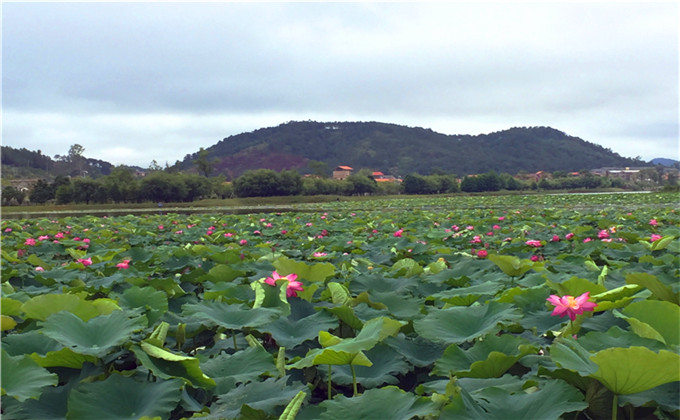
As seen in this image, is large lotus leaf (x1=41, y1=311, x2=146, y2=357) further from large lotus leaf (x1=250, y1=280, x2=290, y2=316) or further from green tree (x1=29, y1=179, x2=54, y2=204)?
green tree (x1=29, y1=179, x2=54, y2=204)

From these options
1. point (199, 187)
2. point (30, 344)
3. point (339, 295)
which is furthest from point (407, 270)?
point (199, 187)

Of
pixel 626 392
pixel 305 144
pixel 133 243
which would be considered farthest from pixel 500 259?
pixel 305 144

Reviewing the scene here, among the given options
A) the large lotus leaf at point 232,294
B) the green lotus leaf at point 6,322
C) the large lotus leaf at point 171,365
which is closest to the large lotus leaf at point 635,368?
the large lotus leaf at point 171,365

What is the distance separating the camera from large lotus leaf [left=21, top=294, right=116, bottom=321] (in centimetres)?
163

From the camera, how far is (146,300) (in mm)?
1892

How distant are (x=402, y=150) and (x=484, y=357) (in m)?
159

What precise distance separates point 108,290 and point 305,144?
168 meters

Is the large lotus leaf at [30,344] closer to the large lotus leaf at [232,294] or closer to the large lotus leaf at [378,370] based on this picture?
the large lotus leaf at [232,294]

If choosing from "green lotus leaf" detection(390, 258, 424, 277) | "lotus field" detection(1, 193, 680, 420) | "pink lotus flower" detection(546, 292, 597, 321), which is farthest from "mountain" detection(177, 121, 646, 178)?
"pink lotus flower" detection(546, 292, 597, 321)

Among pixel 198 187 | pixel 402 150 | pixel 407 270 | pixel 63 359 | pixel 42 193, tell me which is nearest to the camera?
pixel 63 359

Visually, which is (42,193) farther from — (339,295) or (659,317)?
(659,317)

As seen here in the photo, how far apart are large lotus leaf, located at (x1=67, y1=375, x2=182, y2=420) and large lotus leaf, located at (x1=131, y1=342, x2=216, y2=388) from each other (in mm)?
41

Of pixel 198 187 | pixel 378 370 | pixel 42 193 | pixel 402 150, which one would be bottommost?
pixel 378 370

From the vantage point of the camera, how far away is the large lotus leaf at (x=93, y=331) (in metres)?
1.28
